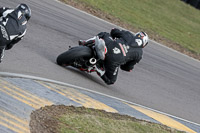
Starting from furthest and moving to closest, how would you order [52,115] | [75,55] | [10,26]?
[75,55] < [10,26] < [52,115]

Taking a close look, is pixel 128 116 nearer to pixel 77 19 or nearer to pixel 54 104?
pixel 54 104

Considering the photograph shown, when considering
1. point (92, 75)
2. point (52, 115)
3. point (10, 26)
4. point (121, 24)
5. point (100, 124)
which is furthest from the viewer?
point (121, 24)

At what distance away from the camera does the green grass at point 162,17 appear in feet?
61.3

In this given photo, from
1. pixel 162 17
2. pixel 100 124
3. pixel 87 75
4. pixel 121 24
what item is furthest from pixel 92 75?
pixel 162 17

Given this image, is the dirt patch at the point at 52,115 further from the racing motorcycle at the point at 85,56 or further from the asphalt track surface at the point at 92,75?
the racing motorcycle at the point at 85,56

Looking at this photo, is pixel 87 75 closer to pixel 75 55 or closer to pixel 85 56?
pixel 85 56

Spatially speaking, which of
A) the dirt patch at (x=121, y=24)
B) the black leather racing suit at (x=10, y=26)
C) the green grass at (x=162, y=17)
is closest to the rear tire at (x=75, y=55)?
the black leather racing suit at (x=10, y=26)

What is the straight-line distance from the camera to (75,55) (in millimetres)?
8266

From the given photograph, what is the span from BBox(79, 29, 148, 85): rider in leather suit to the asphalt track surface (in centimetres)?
29

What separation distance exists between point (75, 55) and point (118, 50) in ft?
2.80

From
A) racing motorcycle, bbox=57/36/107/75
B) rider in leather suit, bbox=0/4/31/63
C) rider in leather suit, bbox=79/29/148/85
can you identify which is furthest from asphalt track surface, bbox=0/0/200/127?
rider in leather suit, bbox=0/4/31/63

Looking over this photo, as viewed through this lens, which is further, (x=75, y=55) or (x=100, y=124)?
(x=75, y=55)

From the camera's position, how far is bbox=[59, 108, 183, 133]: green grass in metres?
5.87

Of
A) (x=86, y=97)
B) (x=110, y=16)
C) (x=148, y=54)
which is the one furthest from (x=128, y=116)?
(x=110, y=16)
